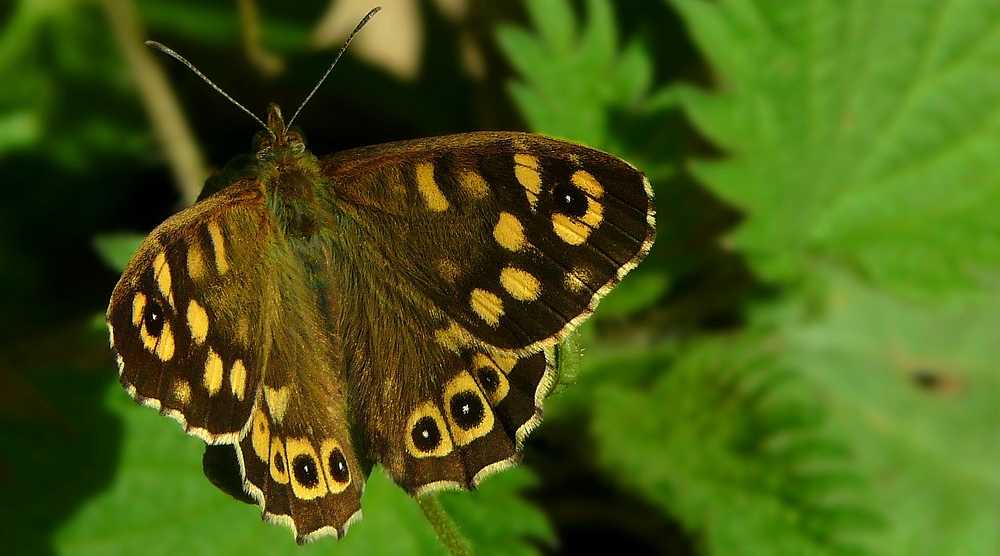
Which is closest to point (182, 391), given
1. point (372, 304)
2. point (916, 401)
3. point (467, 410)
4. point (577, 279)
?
point (372, 304)

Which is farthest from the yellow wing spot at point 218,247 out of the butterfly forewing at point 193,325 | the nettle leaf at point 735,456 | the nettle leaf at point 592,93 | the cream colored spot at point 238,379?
the nettle leaf at point 735,456

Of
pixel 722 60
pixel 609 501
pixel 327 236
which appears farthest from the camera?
pixel 609 501

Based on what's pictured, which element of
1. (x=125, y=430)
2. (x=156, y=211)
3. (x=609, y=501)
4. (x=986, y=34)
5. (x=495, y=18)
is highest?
(x=986, y=34)

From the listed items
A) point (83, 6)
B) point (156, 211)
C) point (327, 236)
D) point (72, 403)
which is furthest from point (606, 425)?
point (83, 6)

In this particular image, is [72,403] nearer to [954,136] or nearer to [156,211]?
→ [156,211]

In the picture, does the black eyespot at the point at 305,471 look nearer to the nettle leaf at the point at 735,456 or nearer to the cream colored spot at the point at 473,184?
the cream colored spot at the point at 473,184

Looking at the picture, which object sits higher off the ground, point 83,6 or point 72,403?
point 83,6
